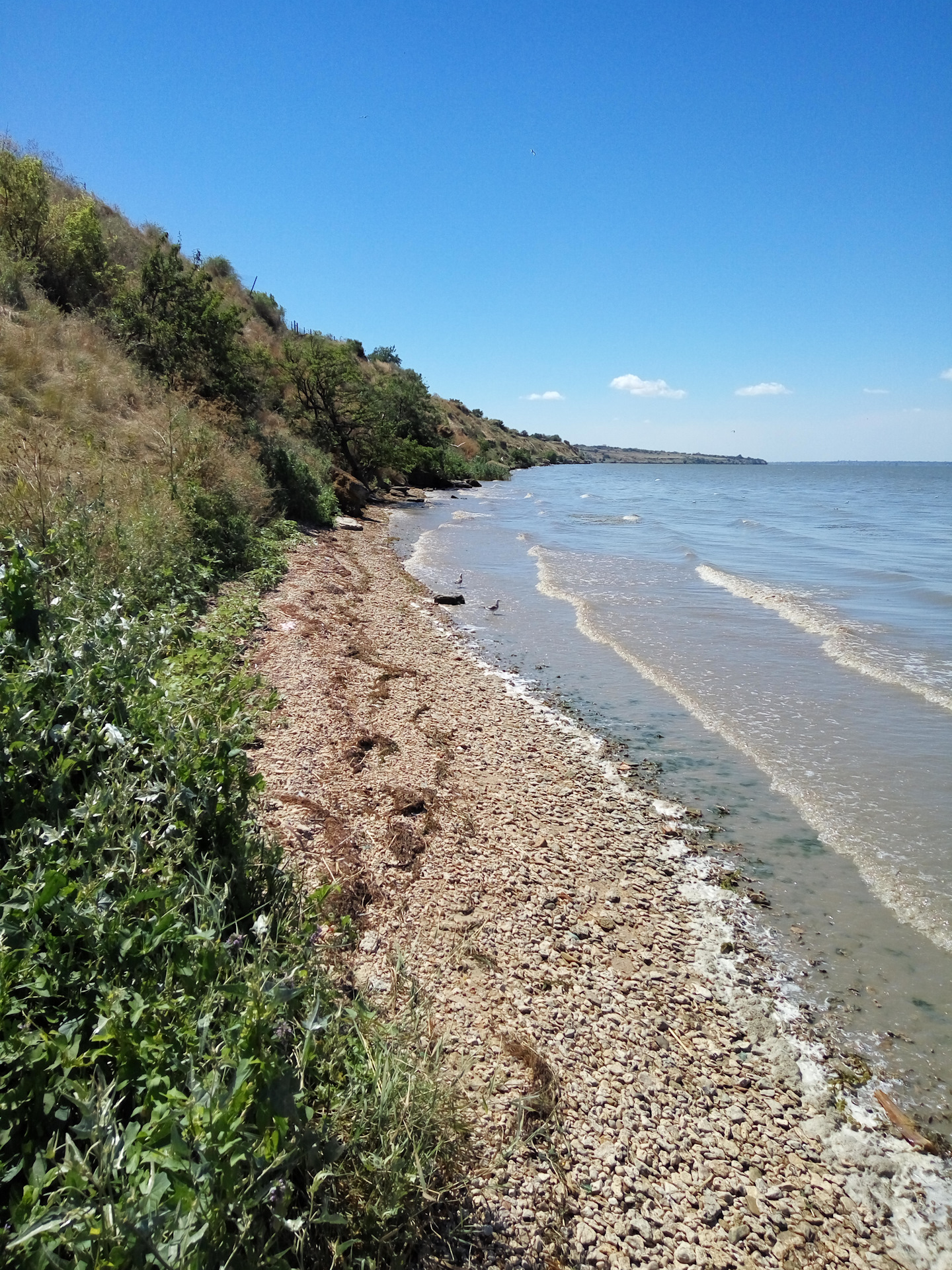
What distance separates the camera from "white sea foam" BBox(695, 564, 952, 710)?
439 inches

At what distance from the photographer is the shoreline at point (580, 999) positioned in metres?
3.26

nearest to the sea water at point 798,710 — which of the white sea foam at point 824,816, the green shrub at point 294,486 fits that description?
the white sea foam at point 824,816

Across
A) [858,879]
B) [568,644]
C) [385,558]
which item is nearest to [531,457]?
[385,558]

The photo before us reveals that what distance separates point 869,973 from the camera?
5.11 metres

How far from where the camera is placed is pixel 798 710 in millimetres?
10016

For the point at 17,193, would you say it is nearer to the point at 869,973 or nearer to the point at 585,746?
the point at 585,746

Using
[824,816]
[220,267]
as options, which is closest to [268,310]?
[220,267]

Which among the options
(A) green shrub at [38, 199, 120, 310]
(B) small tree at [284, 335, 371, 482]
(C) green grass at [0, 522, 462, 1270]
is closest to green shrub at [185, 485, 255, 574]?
(C) green grass at [0, 522, 462, 1270]

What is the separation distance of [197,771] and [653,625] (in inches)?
479

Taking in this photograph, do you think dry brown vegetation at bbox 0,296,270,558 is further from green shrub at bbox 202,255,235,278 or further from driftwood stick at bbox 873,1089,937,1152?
green shrub at bbox 202,255,235,278

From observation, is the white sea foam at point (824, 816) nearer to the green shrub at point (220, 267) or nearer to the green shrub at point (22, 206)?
the green shrub at point (22, 206)

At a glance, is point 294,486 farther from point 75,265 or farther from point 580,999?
point 580,999

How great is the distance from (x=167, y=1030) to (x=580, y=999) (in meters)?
2.91

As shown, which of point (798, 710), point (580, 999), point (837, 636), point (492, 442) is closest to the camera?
point (580, 999)
